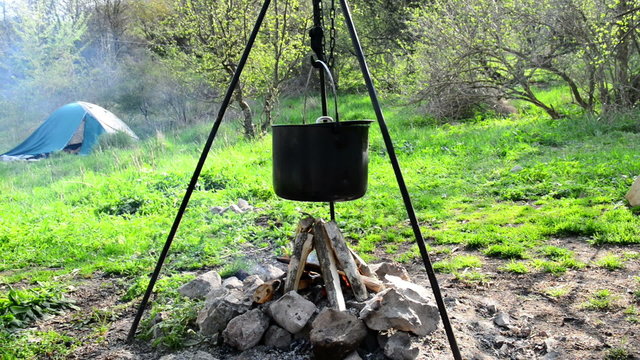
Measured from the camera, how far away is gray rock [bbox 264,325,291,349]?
9.04ft

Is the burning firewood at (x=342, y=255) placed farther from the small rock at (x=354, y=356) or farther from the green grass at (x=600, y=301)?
the green grass at (x=600, y=301)

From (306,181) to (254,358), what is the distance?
3.20 ft

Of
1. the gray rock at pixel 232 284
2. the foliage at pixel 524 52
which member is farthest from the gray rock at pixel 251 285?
the foliage at pixel 524 52

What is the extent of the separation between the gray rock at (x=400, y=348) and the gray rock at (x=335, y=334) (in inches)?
5.3

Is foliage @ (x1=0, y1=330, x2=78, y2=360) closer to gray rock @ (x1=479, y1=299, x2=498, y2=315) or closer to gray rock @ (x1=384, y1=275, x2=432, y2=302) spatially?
gray rock @ (x1=384, y1=275, x2=432, y2=302)

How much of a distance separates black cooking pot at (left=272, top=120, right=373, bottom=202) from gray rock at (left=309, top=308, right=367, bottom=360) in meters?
0.61

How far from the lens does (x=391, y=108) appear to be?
43.5 feet

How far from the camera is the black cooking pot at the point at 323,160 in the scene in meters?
2.54

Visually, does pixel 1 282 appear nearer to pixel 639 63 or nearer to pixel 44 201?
pixel 44 201

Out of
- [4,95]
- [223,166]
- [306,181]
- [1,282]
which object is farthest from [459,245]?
[4,95]

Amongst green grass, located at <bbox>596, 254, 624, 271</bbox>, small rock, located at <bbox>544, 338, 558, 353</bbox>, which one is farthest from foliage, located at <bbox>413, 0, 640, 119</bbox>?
small rock, located at <bbox>544, 338, 558, 353</bbox>

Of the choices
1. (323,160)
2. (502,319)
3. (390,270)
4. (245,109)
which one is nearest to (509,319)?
(502,319)

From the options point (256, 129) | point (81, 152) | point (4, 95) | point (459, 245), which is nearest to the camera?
point (459, 245)

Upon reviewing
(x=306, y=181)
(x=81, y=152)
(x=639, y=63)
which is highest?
(x=639, y=63)
